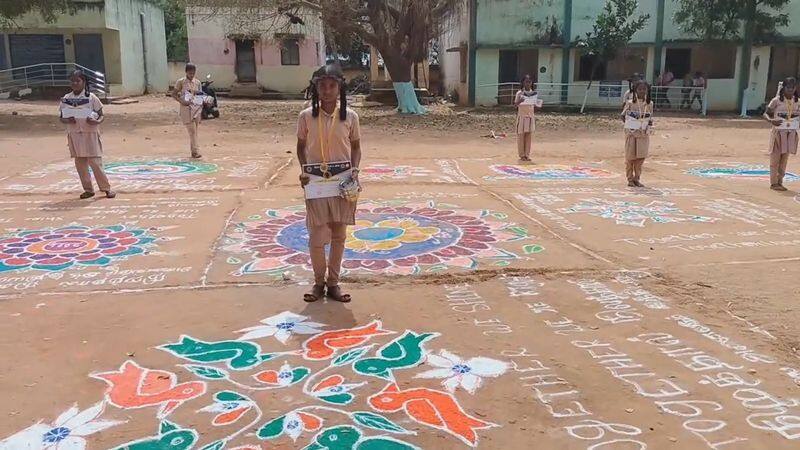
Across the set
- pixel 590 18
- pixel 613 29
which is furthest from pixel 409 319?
pixel 590 18

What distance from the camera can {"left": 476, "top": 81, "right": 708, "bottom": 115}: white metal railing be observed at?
25.7 metres

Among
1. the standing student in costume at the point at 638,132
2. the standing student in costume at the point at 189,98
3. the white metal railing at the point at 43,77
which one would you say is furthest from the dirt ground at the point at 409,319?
the white metal railing at the point at 43,77

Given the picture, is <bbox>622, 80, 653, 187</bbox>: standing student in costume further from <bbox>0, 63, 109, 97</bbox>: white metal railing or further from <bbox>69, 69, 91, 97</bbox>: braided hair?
<bbox>0, 63, 109, 97</bbox>: white metal railing

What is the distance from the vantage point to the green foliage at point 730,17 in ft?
76.1

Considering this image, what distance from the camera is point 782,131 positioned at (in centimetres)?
920

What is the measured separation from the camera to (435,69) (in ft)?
121

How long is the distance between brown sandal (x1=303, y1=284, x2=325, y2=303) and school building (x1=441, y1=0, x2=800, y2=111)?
22.1 meters

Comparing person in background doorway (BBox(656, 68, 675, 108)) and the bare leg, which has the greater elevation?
person in background doorway (BBox(656, 68, 675, 108))

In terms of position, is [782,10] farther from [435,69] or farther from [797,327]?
[797,327]

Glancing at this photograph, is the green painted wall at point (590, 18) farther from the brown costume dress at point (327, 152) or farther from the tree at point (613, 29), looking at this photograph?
the brown costume dress at point (327, 152)

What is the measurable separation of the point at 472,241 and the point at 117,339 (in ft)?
10.8

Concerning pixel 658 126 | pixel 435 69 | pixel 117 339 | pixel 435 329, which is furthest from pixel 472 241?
pixel 435 69

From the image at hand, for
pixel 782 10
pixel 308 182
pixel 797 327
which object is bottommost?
pixel 797 327

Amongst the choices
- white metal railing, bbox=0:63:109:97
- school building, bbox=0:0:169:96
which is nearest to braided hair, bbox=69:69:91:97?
white metal railing, bbox=0:63:109:97
